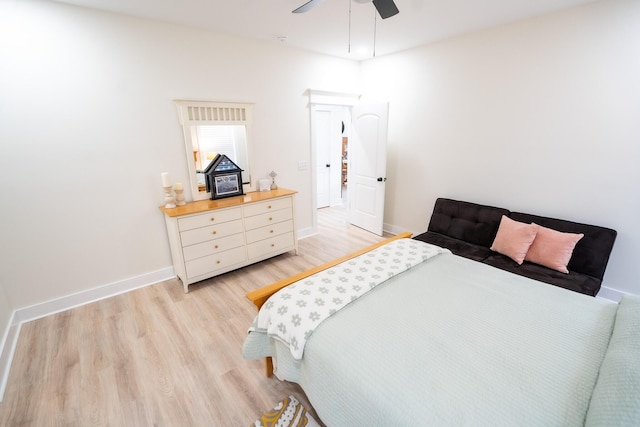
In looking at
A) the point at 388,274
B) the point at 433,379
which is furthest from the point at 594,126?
the point at 433,379

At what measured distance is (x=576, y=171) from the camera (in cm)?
257

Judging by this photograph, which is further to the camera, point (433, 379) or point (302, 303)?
point (302, 303)

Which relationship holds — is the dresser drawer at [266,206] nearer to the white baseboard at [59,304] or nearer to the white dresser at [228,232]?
the white dresser at [228,232]

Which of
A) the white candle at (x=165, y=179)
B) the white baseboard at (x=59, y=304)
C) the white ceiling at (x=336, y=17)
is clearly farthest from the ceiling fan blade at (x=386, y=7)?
the white baseboard at (x=59, y=304)

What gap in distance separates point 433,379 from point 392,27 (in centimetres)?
304

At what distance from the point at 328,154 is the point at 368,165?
1.66 metres

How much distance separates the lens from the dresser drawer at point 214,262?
2803mm

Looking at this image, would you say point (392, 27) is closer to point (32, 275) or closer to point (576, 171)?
point (576, 171)

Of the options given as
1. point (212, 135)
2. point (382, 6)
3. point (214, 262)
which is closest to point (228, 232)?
point (214, 262)

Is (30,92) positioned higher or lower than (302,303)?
higher

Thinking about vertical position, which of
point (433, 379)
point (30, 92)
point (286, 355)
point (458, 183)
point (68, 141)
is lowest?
point (286, 355)

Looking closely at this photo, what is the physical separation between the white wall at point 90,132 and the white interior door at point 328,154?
2.23m

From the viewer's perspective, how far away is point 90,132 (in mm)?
2465

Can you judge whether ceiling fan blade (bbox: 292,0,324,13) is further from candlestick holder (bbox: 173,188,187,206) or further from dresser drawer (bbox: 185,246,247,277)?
dresser drawer (bbox: 185,246,247,277)
